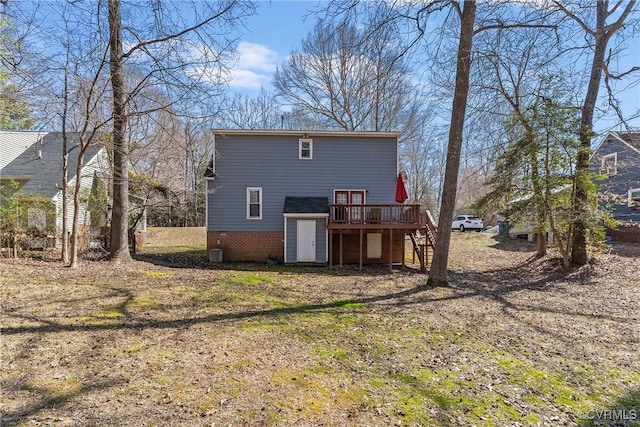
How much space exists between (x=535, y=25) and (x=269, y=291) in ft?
33.5

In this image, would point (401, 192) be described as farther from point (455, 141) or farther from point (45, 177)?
point (45, 177)

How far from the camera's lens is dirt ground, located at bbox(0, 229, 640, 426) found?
361cm

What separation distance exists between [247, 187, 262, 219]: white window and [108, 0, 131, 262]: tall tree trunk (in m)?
5.32

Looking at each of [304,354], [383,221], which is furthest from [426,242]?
[304,354]

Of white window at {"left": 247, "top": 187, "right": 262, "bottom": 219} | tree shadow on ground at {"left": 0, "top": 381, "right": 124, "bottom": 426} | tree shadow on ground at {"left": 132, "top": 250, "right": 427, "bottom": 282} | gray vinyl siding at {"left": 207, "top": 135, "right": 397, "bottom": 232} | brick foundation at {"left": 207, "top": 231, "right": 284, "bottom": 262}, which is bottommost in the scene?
tree shadow on ground at {"left": 132, "top": 250, "right": 427, "bottom": 282}

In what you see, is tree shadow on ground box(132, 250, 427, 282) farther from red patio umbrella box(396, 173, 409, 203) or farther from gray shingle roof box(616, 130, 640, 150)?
gray shingle roof box(616, 130, 640, 150)

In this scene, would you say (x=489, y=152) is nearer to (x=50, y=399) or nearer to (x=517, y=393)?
(x=517, y=393)

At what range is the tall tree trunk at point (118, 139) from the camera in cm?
838

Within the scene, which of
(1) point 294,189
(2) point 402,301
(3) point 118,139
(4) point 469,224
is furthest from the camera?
(4) point 469,224

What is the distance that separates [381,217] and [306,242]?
3.62 metres

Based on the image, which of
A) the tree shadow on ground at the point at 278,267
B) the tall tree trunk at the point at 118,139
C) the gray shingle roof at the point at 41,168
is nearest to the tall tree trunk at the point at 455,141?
the tree shadow on ground at the point at 278,267

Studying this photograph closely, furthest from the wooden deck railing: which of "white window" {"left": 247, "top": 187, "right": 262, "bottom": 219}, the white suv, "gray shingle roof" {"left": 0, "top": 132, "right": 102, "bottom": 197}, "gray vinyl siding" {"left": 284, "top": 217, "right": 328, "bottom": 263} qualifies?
the white suv

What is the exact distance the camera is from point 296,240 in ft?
51.8

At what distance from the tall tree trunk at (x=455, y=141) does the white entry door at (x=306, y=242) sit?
6558 mm
